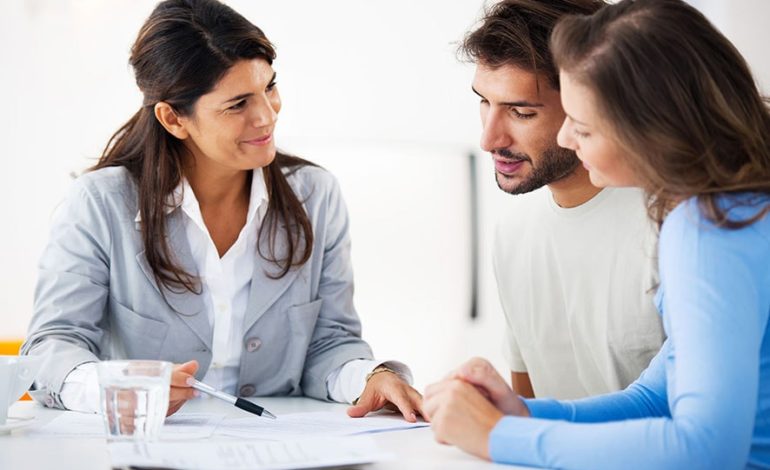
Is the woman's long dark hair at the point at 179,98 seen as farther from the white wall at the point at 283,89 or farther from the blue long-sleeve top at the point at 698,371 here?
the white wall at the point at 283,89

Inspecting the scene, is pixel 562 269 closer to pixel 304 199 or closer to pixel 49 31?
pixel 304 199

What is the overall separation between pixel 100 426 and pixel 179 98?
728mm

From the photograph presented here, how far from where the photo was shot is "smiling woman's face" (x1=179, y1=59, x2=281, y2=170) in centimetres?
182

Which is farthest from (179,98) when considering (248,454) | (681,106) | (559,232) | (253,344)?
(681,106)

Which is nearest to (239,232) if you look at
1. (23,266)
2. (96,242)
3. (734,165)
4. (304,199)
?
(304,199)

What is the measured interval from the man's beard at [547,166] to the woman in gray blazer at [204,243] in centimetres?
41

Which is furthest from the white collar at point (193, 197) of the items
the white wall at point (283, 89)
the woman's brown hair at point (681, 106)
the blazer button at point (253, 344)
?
the white wall at point (283, 89)

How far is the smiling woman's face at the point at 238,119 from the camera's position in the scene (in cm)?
182

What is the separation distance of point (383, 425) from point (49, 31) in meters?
2.61

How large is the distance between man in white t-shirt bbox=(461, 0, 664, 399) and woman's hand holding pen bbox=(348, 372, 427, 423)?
452 mm

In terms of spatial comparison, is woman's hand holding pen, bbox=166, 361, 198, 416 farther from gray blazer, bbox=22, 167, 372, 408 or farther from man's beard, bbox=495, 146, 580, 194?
man's beard, bbox=495, 146, 580, 194

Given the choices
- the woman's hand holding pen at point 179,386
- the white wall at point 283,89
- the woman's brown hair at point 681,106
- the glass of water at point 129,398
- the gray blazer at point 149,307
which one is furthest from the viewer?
the white wall at point 283,89

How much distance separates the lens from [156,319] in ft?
5.83

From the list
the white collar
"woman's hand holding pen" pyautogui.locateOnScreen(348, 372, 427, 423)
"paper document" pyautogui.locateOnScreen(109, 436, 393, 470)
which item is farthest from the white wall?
"paper document" pyautogui.locateOnScreen(109, 436, 393, 470)
